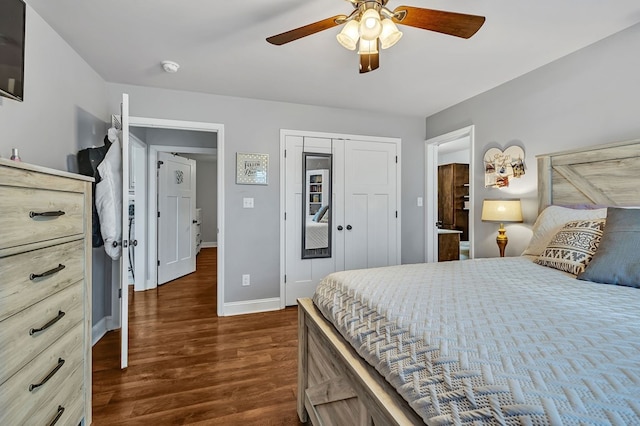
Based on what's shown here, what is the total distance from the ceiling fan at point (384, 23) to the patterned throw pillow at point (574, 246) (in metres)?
1.30

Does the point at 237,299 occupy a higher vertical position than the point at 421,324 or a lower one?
lower

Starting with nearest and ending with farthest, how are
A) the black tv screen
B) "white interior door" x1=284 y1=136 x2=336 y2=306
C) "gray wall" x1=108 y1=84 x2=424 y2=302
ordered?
the black tv screen, "gray wall" x1=108 y1=84 x2=424 y2=302, "white interior door" x1=284 y1=136 x2=336 y2=306

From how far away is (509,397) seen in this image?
0.63 metres

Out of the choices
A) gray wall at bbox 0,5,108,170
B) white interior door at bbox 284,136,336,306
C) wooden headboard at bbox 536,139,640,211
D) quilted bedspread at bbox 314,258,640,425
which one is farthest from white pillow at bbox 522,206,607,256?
gray wall at bbox 0,5,108,170

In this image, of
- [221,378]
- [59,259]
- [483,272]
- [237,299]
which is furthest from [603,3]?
[237,299]

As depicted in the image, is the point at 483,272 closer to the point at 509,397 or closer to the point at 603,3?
the point at 509,397

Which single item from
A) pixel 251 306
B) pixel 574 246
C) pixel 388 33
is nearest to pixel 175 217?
pixel 251 306

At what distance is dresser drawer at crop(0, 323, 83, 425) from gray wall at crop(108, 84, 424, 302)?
6.24ft

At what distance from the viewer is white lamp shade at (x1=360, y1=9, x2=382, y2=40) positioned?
1.49 metres

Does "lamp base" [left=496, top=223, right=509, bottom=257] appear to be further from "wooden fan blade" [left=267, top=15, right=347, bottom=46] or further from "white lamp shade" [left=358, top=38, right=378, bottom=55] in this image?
"wooden fan blade" [left=267, top=15, right=347, bottom=46]

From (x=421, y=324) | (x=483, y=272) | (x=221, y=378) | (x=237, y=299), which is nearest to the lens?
(x=421, y=324)

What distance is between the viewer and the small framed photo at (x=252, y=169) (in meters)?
3.36

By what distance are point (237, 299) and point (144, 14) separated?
2.67 meters

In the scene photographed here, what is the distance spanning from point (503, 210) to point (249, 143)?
2662mm
